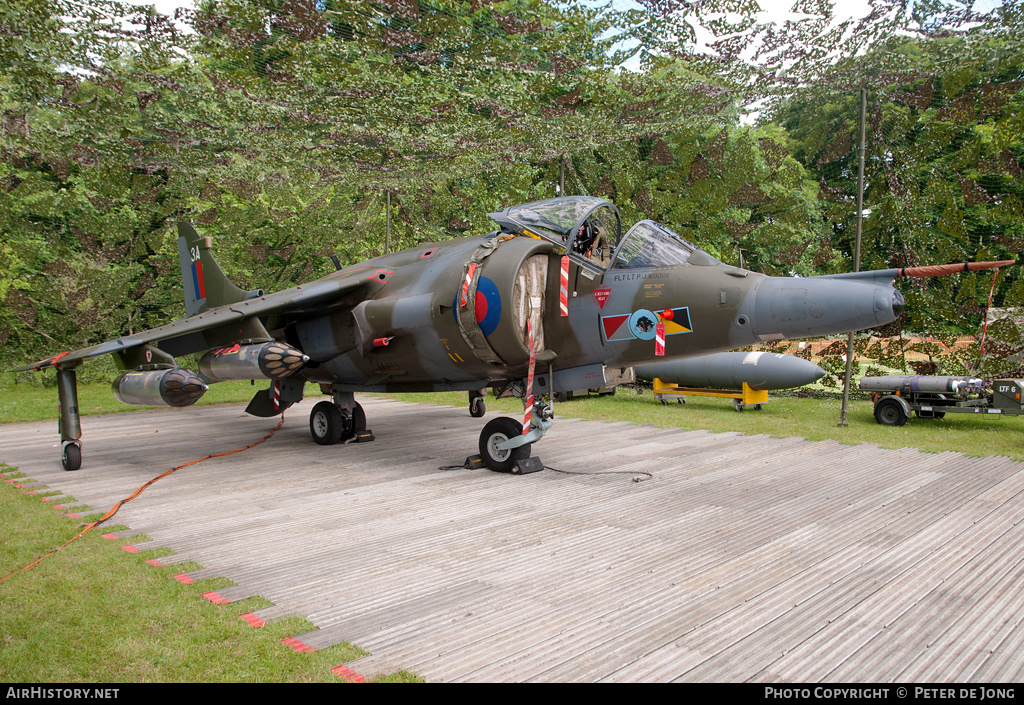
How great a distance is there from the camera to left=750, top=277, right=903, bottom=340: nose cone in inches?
235

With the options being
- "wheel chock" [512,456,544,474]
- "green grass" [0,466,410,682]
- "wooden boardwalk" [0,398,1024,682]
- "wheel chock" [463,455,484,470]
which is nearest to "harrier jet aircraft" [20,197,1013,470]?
"wheel chock" [512,456,544,474]

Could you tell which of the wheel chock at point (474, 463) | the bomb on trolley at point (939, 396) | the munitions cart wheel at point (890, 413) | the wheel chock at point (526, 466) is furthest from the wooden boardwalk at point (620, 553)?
the munitions cart wheel at point (890, 413)

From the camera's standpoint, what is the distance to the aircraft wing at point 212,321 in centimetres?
845

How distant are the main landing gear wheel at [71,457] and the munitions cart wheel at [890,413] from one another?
14.1 m

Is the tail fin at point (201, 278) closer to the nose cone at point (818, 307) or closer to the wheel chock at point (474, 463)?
the wheel chock at point (474, 463)

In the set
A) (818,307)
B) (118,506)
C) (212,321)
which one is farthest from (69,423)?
(818,307)

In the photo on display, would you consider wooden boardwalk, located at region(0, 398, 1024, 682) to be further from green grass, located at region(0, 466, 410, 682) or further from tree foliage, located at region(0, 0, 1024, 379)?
tree foliage, located at region(0, 0, 1024, 379)

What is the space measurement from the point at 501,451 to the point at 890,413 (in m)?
8.72

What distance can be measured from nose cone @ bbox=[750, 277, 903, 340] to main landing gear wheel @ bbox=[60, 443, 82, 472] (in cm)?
916

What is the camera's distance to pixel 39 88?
16.2 metres

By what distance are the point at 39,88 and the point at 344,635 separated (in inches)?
752

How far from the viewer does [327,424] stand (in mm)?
10727

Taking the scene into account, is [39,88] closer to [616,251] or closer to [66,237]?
[66,237]
